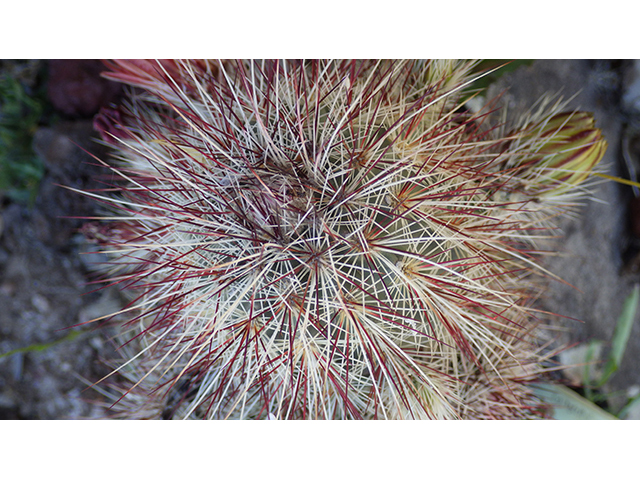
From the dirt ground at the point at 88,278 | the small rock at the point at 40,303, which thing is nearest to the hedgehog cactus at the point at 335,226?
the dirt ground at the point at 88,278

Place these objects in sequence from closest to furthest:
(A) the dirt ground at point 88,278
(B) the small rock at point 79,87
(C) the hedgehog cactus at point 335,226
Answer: (C) the hedgehog cactus at point 335,226 → (B) the small rock at point 79,87 → (A) the dirt ground at point 88,278

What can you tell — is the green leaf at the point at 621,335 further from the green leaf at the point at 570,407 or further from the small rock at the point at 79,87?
the small rock at the point at 79,87

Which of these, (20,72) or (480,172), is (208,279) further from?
(20,72)

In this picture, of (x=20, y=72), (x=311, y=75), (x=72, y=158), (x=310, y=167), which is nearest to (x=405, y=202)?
(x=310, y=167)

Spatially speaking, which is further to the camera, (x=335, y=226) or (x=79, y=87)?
(x=79, y=87)

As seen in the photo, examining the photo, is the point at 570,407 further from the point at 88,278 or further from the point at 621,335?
the point at 88,278

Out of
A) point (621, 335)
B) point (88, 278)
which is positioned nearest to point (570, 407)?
point (621, 335)

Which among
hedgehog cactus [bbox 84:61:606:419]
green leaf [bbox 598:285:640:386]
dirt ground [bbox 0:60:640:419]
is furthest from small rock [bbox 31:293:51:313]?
green leaf [bbox 598:285:640:386]
